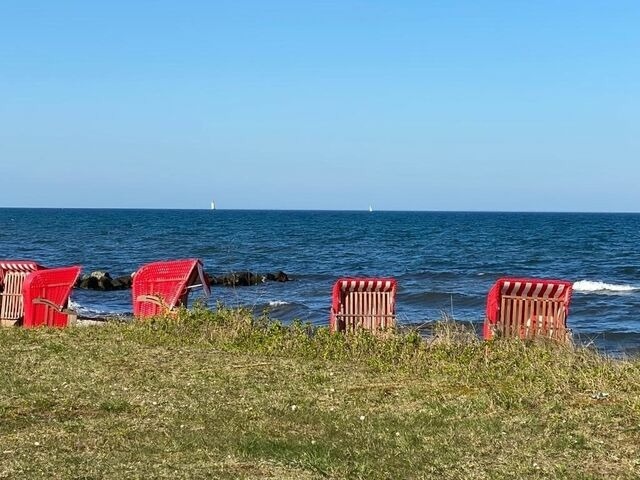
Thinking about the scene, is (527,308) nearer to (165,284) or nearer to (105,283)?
(165,284)

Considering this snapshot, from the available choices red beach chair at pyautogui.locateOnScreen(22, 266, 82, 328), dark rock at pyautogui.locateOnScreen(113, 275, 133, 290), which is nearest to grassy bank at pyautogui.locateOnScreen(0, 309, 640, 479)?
red beach chair at pyautogui.locateOnScreen(22, 266, 82, 328)

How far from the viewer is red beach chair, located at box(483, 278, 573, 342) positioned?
1364 centimetres

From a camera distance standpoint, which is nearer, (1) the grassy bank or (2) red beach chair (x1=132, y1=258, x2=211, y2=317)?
(1) the grassy bank

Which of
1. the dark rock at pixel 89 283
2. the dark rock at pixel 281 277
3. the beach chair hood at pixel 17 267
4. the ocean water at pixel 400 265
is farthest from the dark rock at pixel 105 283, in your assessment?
the beach chair hood at pixel 17 267

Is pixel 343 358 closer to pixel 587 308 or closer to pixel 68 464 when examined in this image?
pixel 68 464

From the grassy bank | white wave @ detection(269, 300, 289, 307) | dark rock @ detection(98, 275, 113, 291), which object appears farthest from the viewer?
dark rock @ detection(98, 275, 113, 291)

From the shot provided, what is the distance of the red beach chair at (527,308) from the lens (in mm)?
13641

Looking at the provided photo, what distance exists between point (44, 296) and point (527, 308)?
907 centimetres

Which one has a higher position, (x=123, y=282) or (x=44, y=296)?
(x=44, y=296)

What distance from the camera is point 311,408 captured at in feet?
29.3

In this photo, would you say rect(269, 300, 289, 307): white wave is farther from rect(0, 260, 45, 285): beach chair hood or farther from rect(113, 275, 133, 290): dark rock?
rect(0, 260, 45, 285): beach chair hood

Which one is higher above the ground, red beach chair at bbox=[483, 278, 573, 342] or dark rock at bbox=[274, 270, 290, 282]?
red beach chair at bbox=[483, 278, 573, 342]

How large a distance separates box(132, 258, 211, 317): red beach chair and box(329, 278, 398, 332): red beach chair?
8.01 ft

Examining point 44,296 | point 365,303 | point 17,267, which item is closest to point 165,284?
point 44,296
